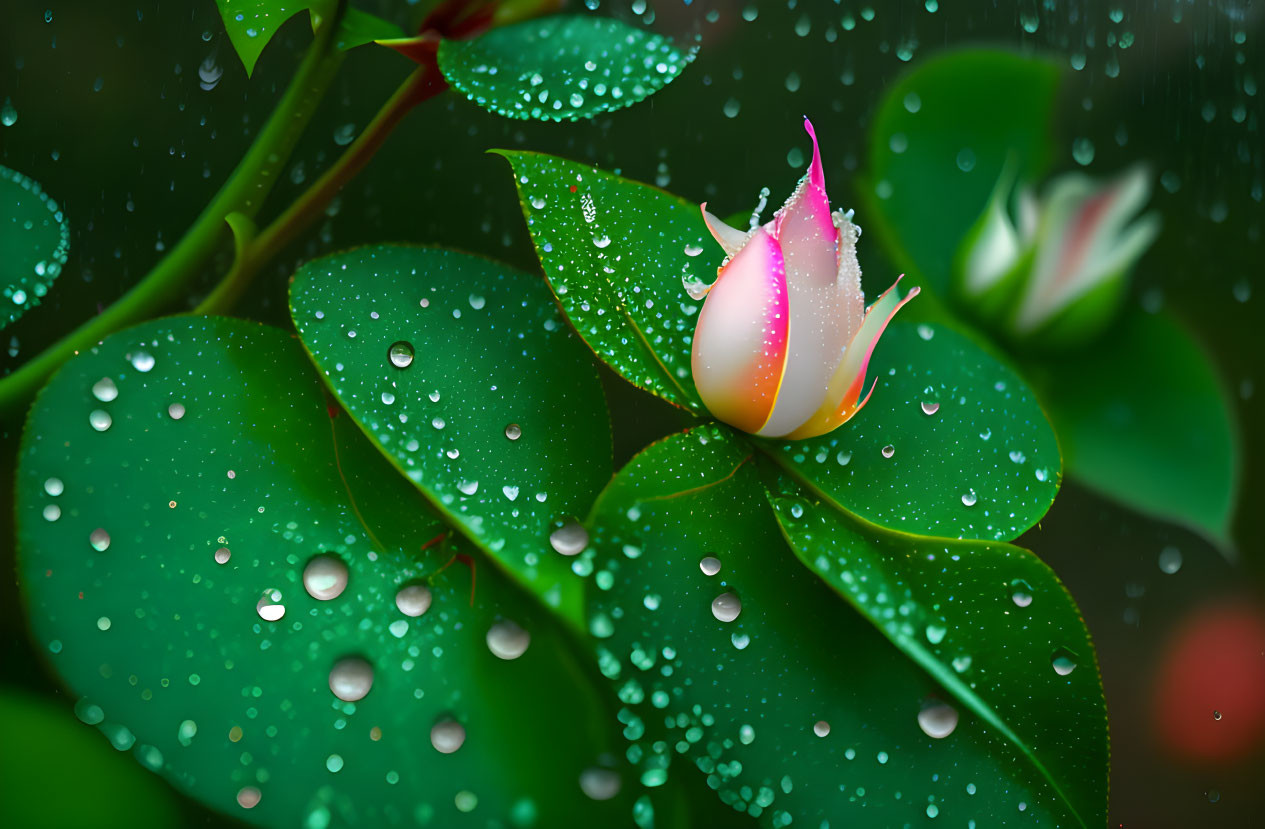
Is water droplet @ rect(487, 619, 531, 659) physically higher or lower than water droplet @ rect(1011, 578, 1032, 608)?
higher

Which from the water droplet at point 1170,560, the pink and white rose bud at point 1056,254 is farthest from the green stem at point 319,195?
the water droplet at point 1170,560

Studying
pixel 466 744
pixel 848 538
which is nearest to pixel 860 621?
pixel 848 538

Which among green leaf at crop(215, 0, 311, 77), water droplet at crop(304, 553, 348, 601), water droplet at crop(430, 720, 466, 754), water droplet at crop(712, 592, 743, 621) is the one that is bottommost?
water droplet at crop(430, 720, 466, 754)

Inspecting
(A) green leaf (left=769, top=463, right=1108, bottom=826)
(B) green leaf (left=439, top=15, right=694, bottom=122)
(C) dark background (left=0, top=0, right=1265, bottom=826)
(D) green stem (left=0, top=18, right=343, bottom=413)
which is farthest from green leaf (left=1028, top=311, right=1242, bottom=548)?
(D) green stem (left=0, top=18, right=343, bottom=413)

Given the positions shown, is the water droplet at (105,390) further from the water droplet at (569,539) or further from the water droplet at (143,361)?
the water droplet at (569,539)

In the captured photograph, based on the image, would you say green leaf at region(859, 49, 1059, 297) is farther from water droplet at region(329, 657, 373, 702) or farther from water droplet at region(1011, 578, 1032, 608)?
water droplet at region(329, 657, 373, 702)

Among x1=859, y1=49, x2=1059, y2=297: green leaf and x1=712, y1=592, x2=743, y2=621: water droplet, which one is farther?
x1=859, y1=49, x2=1059, y2=297: green leaf

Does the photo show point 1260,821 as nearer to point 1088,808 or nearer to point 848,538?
point 1088,808
